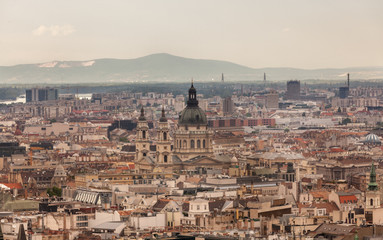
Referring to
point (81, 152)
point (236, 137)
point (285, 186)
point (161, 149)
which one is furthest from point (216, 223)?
point (236, 137)

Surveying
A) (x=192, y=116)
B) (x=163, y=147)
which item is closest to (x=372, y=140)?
(x=192, y=116)

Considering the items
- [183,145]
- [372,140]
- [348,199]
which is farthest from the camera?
[372,140]

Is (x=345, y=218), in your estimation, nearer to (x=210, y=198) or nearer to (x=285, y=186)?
(x=210, y=198)

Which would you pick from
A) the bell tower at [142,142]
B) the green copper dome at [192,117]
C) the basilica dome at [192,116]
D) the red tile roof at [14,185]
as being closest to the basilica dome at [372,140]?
the basilica dome at [192,116]

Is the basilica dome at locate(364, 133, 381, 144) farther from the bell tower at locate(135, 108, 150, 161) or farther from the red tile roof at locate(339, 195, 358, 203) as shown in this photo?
the red tile roof at locate(339, 195, 358, 203)

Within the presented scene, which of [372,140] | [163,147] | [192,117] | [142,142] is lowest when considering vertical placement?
[372,140]

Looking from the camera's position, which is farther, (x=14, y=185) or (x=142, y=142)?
(x=142, y=142)

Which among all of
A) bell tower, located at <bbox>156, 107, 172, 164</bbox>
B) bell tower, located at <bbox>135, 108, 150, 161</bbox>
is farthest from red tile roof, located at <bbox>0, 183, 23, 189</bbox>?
bell tower, located at <bbox>135, 108, 150, 161</bbox>

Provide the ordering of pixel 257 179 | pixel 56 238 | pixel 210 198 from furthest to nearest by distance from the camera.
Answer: pixel 257 179 → pixel 210 198 → pixel 56 238

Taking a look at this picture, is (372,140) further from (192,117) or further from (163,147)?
(163,147)

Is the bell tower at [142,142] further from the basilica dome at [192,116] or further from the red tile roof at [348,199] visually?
the red tile roof at [348,199]

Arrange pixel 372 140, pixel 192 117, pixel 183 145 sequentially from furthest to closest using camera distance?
pixel 372 140
pixel 192 117
pixel 183 145
